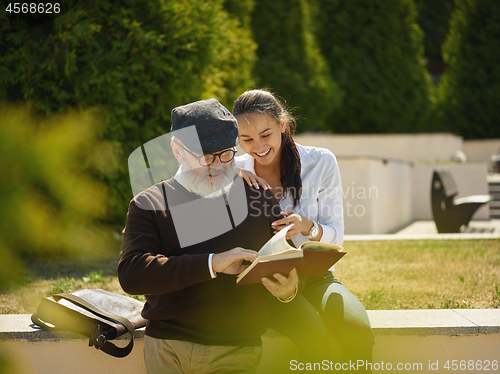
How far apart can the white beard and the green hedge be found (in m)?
3.34

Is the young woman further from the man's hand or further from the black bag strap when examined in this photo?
the black bag strap

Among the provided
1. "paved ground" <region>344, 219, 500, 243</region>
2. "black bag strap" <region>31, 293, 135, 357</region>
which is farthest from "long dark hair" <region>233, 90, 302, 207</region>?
"paved ground" <region>344, 219, 500, 243</region>

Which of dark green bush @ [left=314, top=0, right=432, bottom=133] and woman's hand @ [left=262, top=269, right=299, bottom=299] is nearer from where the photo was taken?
woman's hand @ [left=262, top=269, right=299, bottom=299]

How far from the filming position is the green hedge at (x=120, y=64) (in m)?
4.86

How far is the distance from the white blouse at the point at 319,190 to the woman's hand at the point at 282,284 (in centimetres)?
61

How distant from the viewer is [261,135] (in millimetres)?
2600

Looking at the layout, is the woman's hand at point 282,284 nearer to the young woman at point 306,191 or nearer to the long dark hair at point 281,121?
the young woman at point 306,191

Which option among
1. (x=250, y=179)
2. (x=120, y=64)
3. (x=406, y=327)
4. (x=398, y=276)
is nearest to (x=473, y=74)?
(x=398, y=276)

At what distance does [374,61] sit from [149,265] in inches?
680

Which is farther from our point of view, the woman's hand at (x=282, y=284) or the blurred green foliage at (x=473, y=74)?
the blurred green foliage at (x=473, y=74)

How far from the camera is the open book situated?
65.7 inches

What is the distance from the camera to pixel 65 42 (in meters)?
4.85

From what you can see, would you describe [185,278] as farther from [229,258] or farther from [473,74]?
[473,74]

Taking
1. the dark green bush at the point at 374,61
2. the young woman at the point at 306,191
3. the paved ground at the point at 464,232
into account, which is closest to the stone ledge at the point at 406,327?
the young woman at the point at 306,191
